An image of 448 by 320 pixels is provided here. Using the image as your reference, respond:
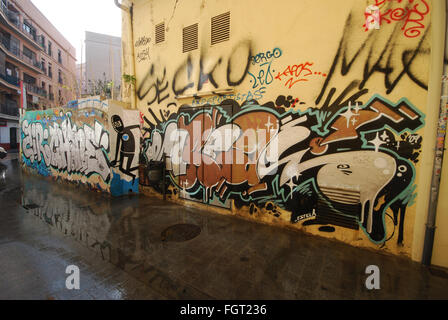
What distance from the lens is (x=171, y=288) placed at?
251cm

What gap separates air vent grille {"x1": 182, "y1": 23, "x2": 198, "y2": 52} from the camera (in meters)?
5.24

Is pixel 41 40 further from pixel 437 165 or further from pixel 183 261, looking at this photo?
pixel 437 165

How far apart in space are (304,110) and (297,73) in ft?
2.69

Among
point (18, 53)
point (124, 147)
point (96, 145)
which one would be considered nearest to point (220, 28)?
point (124, 147)

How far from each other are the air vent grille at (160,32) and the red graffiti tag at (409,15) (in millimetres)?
5522

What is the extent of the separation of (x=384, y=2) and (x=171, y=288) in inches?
229

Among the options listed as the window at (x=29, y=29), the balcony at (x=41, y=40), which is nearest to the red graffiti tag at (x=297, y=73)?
the window at (x=29, y=29)

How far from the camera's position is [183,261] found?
3.10 metres

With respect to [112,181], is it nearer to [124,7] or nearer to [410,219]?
[124,7]

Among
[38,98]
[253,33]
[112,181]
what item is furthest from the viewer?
[38,98]

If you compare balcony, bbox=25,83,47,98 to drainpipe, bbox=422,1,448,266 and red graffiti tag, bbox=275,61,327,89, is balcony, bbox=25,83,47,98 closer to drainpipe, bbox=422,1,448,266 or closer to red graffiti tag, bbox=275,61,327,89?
red graffiti tag, bbox=275,61,327,89

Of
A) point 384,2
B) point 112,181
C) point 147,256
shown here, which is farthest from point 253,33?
point 112,181

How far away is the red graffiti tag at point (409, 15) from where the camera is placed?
304 centimetres

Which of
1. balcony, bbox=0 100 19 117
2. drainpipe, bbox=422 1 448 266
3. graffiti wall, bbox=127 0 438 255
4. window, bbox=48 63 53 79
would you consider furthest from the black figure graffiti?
window, bbox=48 63 53 79
